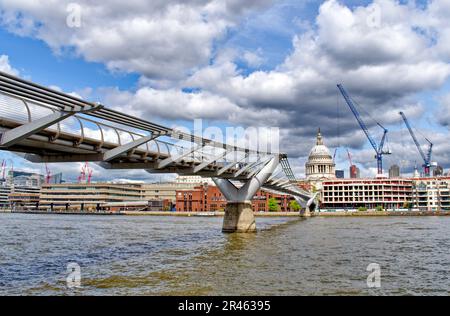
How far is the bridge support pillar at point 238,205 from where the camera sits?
183 feet

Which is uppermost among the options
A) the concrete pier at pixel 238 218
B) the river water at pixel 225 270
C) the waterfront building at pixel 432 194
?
the waterfront building at pixel 432 194

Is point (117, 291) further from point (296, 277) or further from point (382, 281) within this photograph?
point (382, 281)

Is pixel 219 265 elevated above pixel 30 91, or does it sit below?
below

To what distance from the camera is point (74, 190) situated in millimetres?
198500

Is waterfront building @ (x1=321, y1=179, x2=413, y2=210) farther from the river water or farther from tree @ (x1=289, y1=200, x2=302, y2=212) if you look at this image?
the river water

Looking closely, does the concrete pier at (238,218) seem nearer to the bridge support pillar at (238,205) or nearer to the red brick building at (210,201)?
the bridge support pillar at (238,205)

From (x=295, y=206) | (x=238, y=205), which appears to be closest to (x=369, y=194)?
(x=295, y=206)

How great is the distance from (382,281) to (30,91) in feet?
53.9

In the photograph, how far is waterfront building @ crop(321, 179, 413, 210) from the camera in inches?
7072

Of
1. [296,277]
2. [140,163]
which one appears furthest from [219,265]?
[140,163]

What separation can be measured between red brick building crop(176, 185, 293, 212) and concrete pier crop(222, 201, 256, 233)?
108 meters

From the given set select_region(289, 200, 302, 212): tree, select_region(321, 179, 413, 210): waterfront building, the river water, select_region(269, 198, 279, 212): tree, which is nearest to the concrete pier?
the river water

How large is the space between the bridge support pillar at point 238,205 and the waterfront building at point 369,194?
133292 millimetres

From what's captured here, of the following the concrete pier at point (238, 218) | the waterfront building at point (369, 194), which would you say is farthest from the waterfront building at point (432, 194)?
the concrete pier at point (238, 218)
